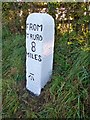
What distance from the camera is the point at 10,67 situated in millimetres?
2990

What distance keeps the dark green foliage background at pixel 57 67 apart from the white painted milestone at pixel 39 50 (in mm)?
86

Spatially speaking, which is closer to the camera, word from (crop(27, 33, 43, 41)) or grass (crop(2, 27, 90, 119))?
grass (crop(2, 27, 90, 119))

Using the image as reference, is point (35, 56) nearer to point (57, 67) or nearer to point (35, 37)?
point (35, 37)

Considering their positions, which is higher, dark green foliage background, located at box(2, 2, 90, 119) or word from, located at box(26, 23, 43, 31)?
word from, located at box(26, 23, 43, 31)

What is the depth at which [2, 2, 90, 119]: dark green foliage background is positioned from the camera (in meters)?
2.37

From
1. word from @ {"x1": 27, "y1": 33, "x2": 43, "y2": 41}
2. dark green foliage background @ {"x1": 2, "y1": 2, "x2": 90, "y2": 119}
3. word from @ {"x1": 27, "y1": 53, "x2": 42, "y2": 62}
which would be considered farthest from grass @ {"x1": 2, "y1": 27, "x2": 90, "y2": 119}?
word from @ {"x1": 27, "y1": 33, "x2": 43, "y2": 41}

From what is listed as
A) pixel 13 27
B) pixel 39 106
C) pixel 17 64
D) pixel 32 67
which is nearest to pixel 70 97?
pixel 39 106

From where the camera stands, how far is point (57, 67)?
2.73 m

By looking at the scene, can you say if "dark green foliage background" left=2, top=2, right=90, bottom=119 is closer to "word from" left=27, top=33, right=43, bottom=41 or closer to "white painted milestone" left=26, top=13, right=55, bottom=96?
"white painted milestone" left=26, top=13, right=55, bottom=96

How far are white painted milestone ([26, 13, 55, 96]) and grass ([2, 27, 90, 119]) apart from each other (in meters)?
0.08

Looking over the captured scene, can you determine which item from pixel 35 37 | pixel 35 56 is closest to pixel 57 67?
pixel 35 56

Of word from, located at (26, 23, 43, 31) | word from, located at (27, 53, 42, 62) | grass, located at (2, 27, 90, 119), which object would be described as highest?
word from, located at (26, 23, 43, 31)

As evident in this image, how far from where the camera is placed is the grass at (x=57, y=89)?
2344mm

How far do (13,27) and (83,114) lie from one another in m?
1.70
